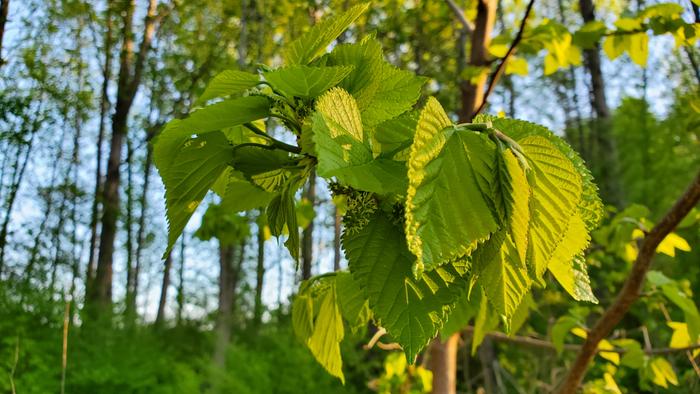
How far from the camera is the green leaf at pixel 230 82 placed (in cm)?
33

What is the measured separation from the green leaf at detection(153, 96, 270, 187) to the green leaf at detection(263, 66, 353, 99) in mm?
19

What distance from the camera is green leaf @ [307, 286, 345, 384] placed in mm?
469

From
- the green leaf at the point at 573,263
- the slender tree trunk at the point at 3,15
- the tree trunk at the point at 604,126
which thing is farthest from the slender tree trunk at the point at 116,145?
the green leaf at the point at 573,263

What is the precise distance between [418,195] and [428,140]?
3cm

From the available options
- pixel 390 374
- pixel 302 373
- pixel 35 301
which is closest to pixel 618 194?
pixel 302 373

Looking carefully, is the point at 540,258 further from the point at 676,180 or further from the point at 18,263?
the point at 676,180

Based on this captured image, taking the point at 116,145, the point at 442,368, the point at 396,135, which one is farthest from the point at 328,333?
the point at 116,145

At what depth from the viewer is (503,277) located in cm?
27

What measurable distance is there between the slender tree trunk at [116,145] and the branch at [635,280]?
5.25 m

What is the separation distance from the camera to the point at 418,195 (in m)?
0.23

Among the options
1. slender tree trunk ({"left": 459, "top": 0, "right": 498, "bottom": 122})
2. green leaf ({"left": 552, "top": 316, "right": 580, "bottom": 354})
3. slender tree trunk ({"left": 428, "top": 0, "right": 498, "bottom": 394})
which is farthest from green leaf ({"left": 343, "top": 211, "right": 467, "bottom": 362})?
green leaf ({"left": 552, "top": 316, "right": 580, "bottom": 354})

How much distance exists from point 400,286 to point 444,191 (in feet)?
0.20

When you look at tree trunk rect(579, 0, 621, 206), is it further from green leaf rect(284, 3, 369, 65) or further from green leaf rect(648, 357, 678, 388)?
green leaf rect(284, 3, 369, 65)

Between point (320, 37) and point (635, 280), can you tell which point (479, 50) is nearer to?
point (635, 280)
